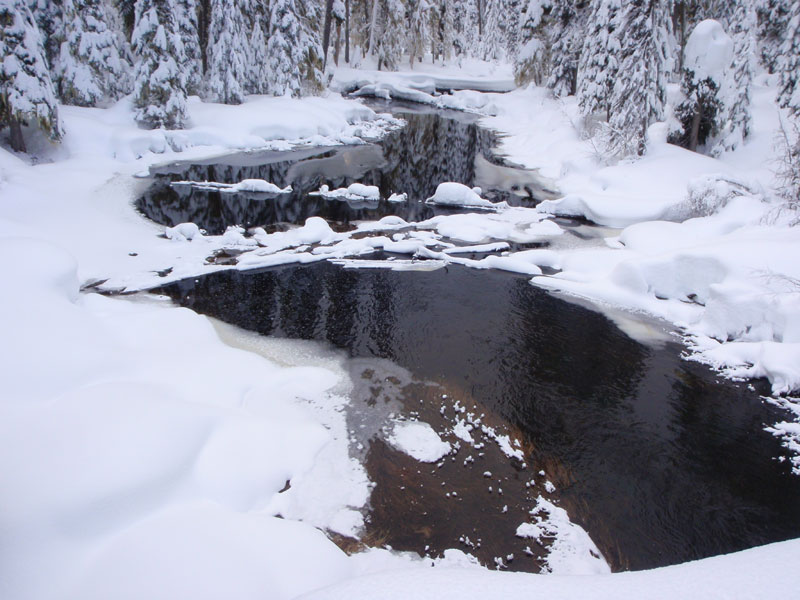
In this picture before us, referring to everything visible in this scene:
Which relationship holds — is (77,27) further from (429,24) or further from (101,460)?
(429,24)

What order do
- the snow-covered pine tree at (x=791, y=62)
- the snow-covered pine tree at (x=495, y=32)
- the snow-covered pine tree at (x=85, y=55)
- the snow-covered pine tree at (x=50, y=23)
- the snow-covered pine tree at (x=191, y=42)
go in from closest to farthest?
1. the snow-covered pine tree at (x=791, y=62)
2. the snow-covered pine tree at (x=50, y=23)
3. the snow-covered pine tree at (x=85, y=55)
4. the snow-covered pine tree at (x=191, y=42)
5. the snow-covered pine tree at (x=495, y=32)

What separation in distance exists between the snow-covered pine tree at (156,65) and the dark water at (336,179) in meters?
3.66

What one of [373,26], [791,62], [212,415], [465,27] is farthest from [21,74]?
[465,27]

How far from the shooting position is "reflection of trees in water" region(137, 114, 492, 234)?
15.8m

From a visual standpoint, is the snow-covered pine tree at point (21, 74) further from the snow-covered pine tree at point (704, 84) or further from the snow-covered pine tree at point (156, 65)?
the snow-covered pine tree at point (704, 84)

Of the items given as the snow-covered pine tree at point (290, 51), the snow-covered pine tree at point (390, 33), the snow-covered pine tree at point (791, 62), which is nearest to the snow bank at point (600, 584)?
the snow-covered pine tree at point (791, 62)

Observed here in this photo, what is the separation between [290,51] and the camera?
30.9 meters

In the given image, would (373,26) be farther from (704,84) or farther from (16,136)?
(16,136)

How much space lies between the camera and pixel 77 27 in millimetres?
21812

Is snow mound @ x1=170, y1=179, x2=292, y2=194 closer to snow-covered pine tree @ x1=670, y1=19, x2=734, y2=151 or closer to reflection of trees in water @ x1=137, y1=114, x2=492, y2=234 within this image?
reflection of trees in water @ x1=137, y1=114, x2=492, y2=234

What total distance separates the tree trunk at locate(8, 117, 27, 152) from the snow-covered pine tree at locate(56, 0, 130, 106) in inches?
255

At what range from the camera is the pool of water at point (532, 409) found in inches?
212

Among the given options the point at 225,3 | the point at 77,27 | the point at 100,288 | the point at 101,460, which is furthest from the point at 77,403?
the point at 225,3

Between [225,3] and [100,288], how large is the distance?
2332 cm
